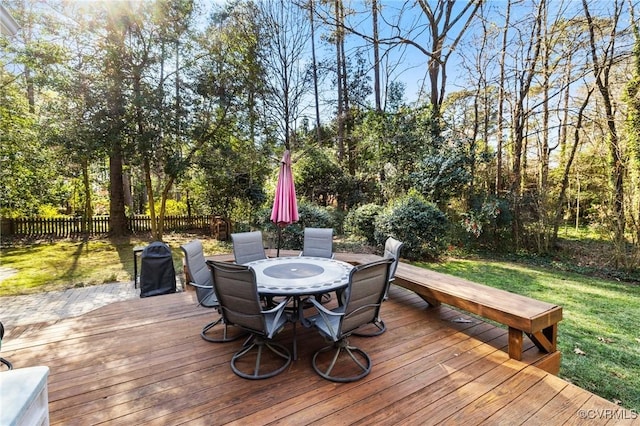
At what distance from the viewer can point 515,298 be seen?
3109 millimetres

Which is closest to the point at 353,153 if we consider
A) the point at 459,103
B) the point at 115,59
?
the point at 459,103

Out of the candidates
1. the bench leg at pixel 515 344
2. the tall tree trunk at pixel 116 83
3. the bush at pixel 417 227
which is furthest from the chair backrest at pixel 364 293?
the tall tree trunk at pixel 116 83

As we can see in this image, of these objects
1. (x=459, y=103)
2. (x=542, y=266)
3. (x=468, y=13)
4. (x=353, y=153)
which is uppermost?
(x=468, y=13)

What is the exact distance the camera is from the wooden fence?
10.6m

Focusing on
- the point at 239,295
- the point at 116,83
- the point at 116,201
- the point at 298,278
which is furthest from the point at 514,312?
the point at 116,201

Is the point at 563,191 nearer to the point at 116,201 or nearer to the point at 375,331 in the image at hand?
the point at 375,331

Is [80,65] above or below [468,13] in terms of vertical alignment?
below

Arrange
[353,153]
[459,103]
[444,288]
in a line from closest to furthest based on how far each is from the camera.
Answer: [444,288]
[459,103]
[353,153]

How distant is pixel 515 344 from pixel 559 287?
4.03m

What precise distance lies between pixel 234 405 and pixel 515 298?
285 cm

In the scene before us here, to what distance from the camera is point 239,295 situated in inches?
98.1

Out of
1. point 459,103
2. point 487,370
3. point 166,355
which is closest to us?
point 487,370

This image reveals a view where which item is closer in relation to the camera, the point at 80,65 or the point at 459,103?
the point at 80,65

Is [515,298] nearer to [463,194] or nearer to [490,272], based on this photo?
[490,272]
